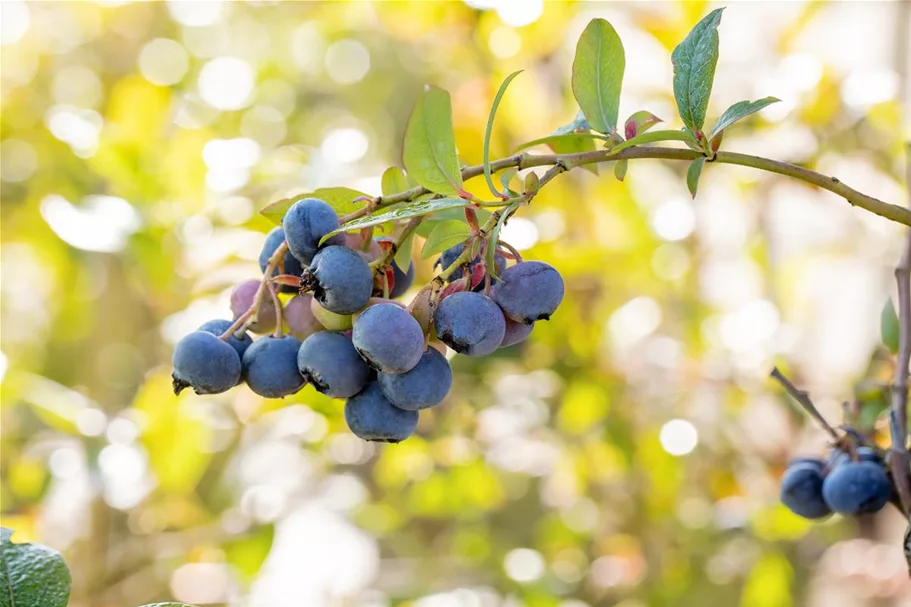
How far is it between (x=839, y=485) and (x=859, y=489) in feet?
0.05

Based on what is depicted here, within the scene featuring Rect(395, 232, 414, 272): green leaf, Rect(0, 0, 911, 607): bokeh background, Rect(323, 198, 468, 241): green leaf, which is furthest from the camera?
Result: Rect(0, 0, 911, 607): bokeh background

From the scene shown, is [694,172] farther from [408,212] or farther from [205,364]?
[205,364]

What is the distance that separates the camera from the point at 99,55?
2051 mm

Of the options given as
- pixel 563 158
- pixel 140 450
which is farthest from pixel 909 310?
pixel 140 450

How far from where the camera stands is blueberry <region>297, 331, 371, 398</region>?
47cm

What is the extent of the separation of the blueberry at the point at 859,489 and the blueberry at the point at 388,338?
1.28ft

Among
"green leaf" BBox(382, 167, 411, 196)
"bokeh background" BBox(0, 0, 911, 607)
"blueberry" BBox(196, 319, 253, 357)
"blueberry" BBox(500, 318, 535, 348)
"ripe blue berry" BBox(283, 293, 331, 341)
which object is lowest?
"blueberry" BBox(196, 319, 253, 357)

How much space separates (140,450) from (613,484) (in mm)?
897

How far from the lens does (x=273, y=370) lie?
497mm

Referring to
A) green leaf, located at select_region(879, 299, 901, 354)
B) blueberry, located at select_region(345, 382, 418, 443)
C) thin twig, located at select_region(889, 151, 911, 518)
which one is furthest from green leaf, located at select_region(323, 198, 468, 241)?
green leaf, located at select_region(879, 299, 901, 354)

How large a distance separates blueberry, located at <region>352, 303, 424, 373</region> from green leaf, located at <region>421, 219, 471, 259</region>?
60mm

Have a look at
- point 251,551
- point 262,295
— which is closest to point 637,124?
point 262,295

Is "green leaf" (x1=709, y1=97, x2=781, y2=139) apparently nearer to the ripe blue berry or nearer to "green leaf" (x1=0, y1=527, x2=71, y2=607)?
the ripe blue berry

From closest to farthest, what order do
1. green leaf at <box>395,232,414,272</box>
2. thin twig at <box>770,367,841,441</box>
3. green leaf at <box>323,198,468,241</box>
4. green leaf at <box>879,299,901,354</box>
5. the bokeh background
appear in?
green leaf at <box>323,198,468,241</box>
green leaf at <box>395,232,414,272</box>
thin twig at <box>770,367,841,441</box>
green leaf at <box>879,299,901,354</box>
the bokeh background
